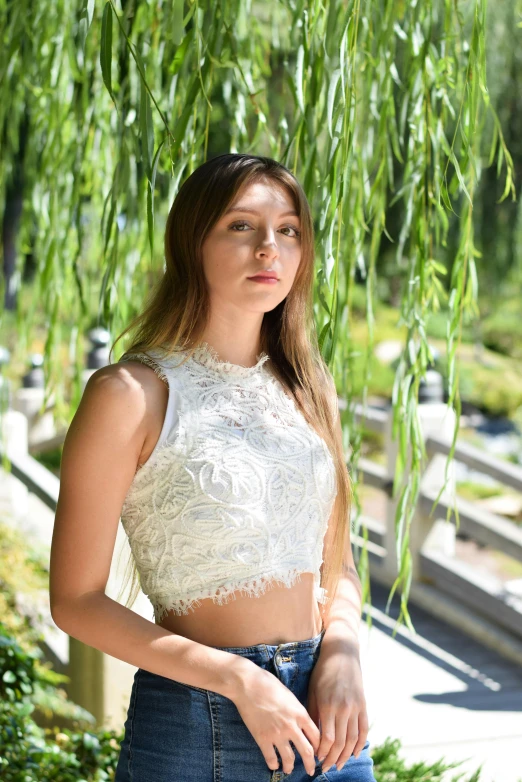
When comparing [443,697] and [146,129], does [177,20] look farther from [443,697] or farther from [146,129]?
[443,697]

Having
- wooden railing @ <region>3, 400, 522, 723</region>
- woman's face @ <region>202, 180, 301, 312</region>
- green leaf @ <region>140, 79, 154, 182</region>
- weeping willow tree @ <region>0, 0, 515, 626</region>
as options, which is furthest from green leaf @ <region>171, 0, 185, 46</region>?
wooden railing @ <region>3, 400, 522, 723</region>

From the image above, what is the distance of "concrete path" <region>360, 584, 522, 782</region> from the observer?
2.74 meters

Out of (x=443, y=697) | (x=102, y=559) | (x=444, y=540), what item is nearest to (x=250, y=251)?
(x=102, y=559)

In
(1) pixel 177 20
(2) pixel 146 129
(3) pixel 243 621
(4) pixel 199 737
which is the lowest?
(4) pixel 199 737

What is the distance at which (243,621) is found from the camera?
1278 mm

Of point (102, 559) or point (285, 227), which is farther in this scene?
point (285, 227)

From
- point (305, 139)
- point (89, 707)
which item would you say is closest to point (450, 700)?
point (89, 707)

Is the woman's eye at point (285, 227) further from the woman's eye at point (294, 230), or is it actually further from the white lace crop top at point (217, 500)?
the white lace crop top at point (217, 500)

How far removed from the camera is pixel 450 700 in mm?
3477

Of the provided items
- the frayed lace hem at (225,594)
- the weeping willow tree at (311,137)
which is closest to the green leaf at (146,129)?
the weeping willow tree at (311,137)

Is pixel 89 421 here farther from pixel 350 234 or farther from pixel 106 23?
pixel 350 234

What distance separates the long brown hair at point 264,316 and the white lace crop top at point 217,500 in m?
0.06

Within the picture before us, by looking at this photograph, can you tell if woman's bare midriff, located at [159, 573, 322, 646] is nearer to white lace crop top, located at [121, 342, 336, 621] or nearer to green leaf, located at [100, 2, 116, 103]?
white lace crop top, located at [121, 342, 336, 621]

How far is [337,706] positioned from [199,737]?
7.0 inches
